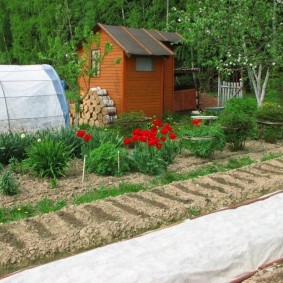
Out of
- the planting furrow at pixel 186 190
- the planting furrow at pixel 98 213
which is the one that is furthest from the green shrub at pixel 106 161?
the planting furrow at pixel 98 213

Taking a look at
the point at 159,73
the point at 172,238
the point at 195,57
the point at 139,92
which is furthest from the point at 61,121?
the point at 195,57

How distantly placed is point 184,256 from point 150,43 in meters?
13.3

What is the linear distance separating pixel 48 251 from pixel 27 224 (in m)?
0.79

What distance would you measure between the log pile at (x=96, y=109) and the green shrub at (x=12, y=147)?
610cm

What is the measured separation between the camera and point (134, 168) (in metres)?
8.37

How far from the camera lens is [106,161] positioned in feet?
26.0

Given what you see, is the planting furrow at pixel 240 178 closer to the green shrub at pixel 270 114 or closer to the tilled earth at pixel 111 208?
the tilled earth at pixel 111 208

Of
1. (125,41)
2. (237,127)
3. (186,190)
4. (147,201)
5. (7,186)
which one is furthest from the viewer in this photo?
(125,41)

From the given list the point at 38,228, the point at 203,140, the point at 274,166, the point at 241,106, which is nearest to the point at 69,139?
the point at 203,140

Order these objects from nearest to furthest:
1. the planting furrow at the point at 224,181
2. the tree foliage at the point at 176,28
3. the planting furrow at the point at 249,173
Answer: the planting furrow at the point at 224,181, the planting furrow at the point at 249,173, the tree foliage at the point at 176,28

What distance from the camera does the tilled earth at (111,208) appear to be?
4.79 metres

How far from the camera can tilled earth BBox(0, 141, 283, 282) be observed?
479 centimetres

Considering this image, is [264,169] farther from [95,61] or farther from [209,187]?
[95,61]

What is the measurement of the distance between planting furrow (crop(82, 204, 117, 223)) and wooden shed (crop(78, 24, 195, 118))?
31.1 feet
